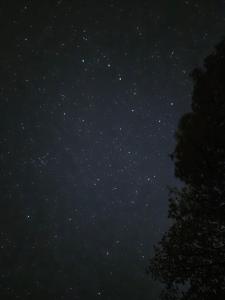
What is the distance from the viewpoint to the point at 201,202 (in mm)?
5285

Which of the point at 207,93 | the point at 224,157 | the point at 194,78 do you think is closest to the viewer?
the point at 224,157

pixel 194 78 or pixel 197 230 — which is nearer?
pixel 197 230

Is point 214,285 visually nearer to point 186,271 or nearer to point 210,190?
point 186,271

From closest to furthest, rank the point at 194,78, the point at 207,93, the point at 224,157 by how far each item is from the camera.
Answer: the point at 224,157
the point at 207,93
the point at 194,78

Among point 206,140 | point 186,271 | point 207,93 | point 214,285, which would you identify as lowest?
point 214,285

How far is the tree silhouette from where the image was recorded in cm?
505

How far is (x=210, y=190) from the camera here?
17.0 ft

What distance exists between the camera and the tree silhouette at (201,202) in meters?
5.05

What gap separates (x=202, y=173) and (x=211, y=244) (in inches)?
45.6

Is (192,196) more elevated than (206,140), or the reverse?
(206,140)

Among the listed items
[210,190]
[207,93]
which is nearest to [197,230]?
[210,190]

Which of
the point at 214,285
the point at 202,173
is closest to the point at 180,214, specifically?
the point at 202,173

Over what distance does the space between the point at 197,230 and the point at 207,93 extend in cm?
231

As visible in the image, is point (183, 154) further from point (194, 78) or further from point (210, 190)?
point (194, 78)
